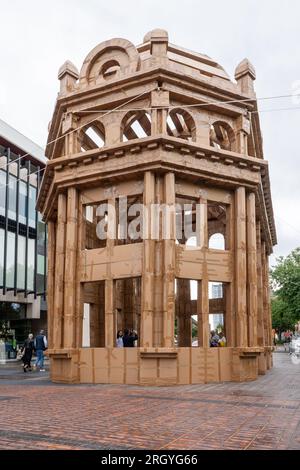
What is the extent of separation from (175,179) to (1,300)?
83.1 ft

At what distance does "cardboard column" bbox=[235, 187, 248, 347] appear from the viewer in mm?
17281

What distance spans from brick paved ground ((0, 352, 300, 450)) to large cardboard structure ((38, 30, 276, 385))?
2177mm

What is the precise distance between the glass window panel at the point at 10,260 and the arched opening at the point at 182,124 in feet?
69.4

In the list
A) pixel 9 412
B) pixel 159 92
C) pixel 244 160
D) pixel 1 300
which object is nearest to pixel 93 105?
pixel 159 92

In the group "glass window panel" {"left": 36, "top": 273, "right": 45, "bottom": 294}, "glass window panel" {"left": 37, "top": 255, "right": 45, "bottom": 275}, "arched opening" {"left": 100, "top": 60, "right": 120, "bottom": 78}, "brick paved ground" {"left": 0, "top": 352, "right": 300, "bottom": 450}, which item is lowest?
"brick paved ground" {"left": 0, "top": 352, "right": 300, "bottom": 450}

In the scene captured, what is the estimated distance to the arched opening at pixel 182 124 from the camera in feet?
59.4

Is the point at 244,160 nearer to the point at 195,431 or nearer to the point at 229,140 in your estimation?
the point at 229,140

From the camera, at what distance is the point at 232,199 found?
18625mm

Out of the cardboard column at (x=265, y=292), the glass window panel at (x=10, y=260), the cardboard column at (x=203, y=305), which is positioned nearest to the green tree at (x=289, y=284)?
the cardboard column at (x=265, y=292)

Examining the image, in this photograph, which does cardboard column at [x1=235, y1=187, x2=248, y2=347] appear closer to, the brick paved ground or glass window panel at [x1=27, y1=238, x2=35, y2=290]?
the brick paved ground

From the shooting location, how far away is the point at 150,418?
9.16m

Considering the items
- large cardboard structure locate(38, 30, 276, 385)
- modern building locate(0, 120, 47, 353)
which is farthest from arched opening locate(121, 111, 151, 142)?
modern building locate(0, 120, 47, 353)

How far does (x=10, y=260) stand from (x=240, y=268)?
26121 millimetres

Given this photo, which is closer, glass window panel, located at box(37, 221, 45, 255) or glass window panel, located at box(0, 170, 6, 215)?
glass window panel, located at box(0, 170, 6, 215)
